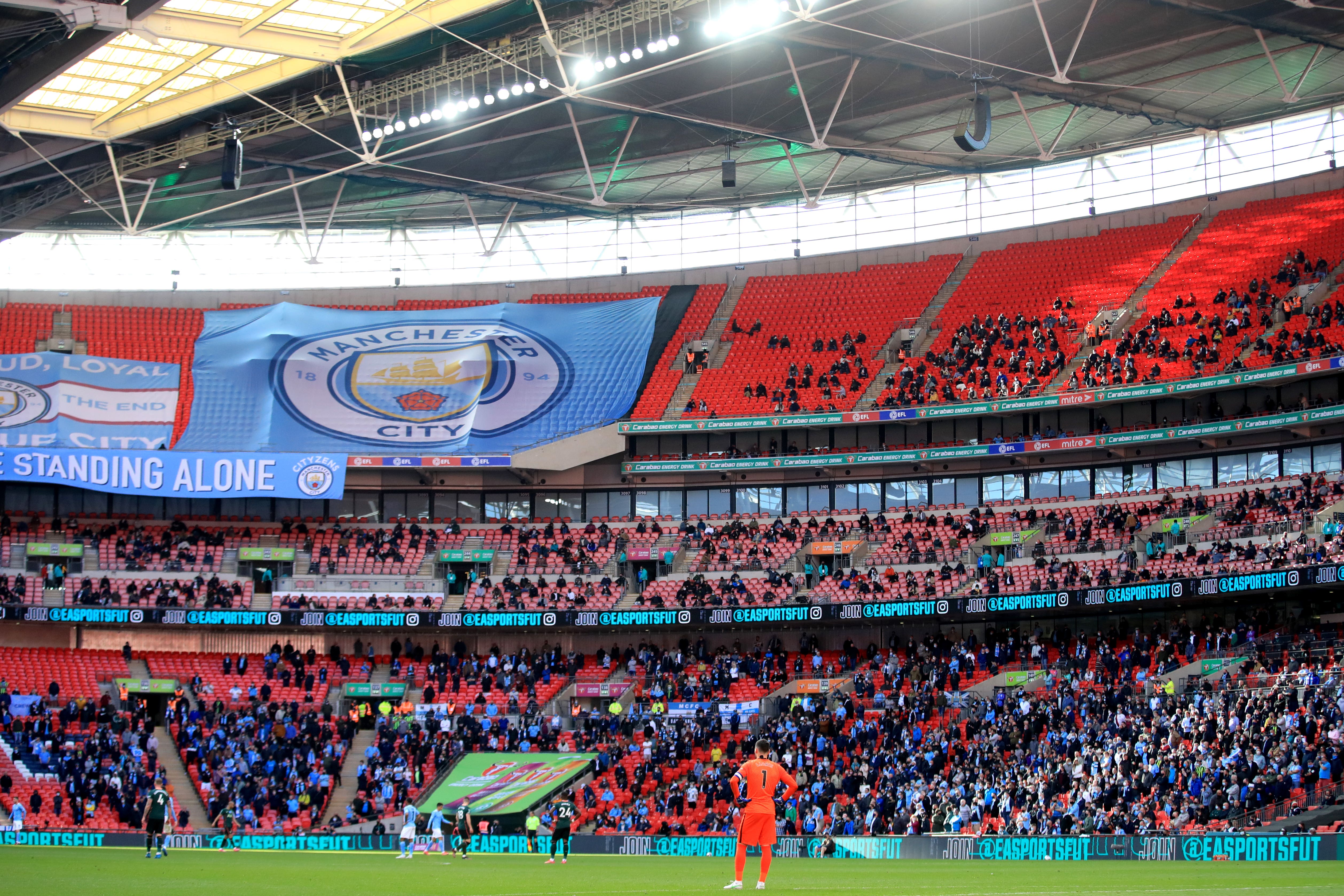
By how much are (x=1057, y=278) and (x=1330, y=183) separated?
10114 mm

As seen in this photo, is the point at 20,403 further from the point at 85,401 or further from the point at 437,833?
the point at 437,833

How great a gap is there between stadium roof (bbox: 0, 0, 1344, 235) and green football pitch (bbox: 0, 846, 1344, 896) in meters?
19.1

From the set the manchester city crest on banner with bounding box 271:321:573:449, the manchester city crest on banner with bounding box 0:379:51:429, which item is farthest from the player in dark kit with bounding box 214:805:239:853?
the manchester city crest on banner with bounding box 0:379:51:429

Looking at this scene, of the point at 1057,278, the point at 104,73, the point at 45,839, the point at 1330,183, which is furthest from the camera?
the point at 1057,278

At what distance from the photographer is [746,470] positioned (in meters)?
55.0

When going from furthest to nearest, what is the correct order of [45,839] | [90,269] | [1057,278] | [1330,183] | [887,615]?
[90,269]
[1057,278]
[1330,183]
[887,615]
[45,839]

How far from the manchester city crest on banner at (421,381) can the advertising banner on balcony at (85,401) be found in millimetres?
4869

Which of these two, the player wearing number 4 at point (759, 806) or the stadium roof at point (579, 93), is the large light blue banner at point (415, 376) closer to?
the stadium roof at point (579, 93)

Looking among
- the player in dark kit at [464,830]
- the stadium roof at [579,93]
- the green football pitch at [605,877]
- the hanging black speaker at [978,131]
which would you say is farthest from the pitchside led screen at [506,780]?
the hanging black speaker at [978,131]

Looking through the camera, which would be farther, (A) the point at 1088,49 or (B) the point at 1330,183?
(B) the point at 1330,183

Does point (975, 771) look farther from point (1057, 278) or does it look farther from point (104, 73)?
point (104, 73)

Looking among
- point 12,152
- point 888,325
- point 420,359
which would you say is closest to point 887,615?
point 888,325

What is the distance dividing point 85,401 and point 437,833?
108ft

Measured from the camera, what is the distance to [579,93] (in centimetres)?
4344
